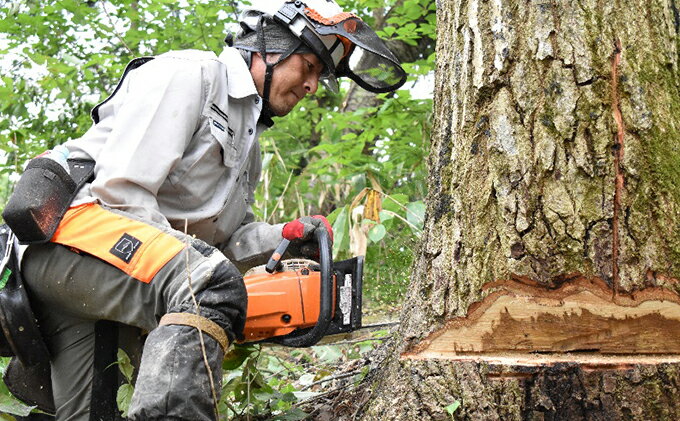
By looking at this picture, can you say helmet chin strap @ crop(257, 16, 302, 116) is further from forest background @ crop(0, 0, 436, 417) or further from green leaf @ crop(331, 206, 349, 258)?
green leaf @ crop(331, 206, 349, 258)

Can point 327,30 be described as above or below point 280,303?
above

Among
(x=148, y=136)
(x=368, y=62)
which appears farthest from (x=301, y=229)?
(x=368, y=62)

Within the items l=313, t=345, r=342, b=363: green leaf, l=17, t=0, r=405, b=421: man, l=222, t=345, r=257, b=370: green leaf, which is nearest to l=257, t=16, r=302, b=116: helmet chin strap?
l=17, t=0, r=405, b=421: man

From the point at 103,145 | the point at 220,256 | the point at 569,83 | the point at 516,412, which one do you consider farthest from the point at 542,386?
the point at 103,145

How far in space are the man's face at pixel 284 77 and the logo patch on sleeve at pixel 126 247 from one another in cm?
115

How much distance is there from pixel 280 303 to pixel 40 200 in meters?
0.95

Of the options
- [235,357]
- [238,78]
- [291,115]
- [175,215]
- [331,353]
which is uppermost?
[291,115]

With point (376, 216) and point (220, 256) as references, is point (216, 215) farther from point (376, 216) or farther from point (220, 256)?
point (376, 216)

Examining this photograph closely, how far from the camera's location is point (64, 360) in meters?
2.53

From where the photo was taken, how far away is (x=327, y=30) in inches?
115

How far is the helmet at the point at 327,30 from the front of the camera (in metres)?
2.94

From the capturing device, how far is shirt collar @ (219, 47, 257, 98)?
2699 mm

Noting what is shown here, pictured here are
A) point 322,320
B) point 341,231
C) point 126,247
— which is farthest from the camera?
point 341,231

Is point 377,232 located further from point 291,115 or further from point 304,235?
point 291,115
